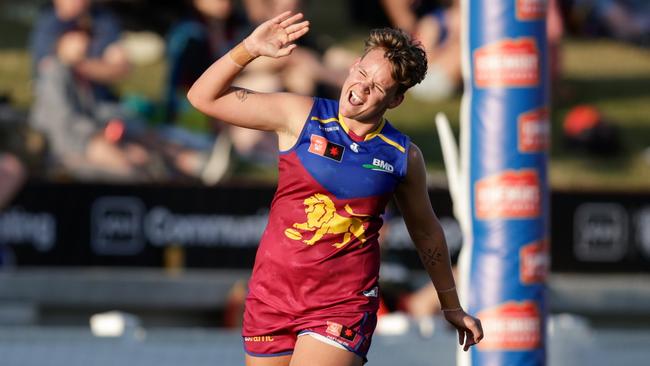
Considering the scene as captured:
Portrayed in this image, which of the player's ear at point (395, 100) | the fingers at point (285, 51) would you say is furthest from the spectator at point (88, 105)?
the fingers at point (285, 51)

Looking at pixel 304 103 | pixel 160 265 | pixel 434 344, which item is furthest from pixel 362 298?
pixel 160 265

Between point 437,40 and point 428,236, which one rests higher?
point 437,40

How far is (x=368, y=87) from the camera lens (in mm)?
4762

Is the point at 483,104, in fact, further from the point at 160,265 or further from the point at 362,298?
the point at 160,265

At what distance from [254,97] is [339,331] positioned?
101 cm

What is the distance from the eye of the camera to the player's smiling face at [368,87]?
4762 mm

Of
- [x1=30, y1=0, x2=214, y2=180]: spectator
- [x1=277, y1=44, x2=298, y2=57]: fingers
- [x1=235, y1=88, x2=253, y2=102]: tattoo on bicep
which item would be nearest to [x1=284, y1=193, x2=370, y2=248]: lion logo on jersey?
[x1=235, y1=88, x2=253, y2=102]: tattoo on bicep

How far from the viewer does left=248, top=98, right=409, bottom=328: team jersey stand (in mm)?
4816

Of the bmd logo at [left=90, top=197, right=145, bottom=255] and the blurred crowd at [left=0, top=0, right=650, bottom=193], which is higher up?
the blurred crowd at [left=0, top=0, right=650, bottom=193]

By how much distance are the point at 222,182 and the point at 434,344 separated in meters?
3.81

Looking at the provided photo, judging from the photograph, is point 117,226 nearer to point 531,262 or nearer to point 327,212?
point 531,262

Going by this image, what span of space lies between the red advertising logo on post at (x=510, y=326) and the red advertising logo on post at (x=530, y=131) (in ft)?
2.96

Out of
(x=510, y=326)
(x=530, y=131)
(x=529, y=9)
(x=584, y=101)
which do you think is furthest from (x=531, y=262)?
(x=584, y=101)

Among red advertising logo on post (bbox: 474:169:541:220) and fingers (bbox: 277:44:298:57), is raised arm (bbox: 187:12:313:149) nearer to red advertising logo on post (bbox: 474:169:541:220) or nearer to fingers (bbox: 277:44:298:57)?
fingers (bbox: 277:44:298:57)
